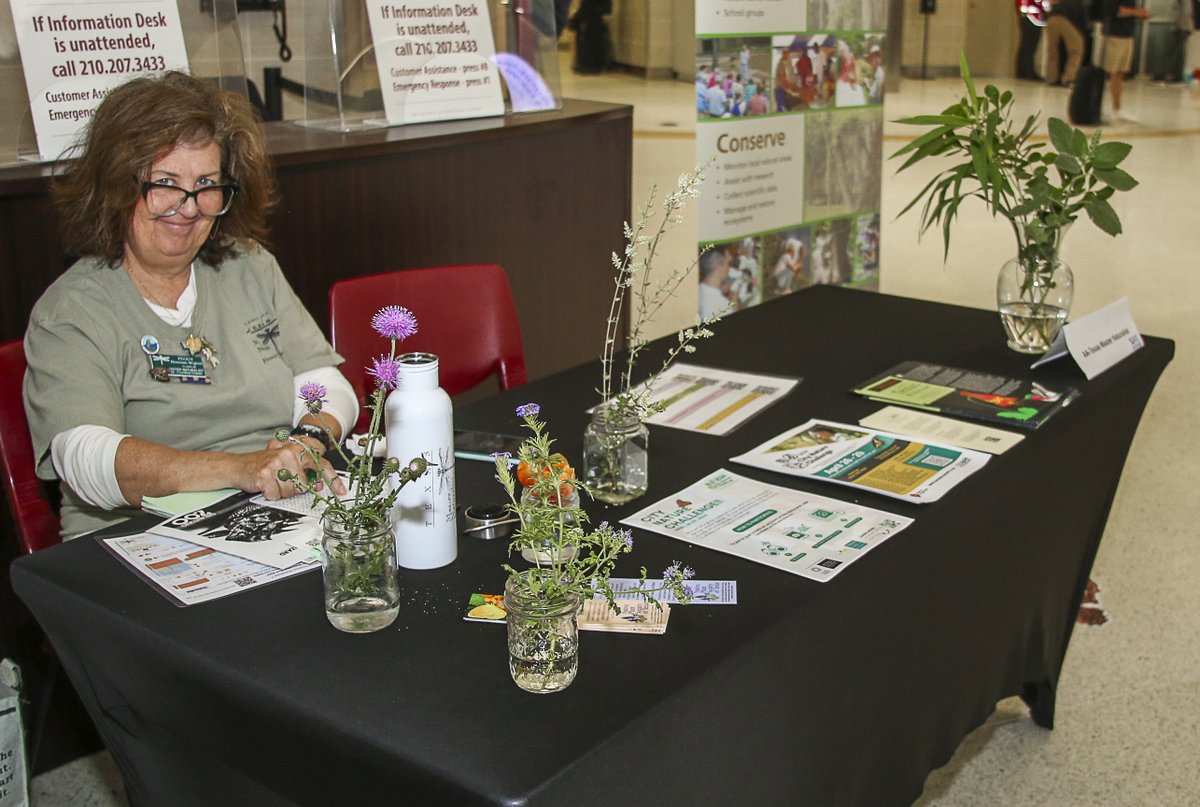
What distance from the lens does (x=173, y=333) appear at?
6.56 ft

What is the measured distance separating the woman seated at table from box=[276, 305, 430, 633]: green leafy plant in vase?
0.47 meters

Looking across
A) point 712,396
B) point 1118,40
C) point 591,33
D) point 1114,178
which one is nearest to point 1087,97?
point 1118,40

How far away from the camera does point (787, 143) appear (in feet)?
13.8

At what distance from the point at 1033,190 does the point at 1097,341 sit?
29 centimetres

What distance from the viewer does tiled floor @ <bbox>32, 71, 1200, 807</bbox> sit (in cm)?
227

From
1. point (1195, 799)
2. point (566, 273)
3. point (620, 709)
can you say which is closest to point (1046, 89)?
point (566, 273)

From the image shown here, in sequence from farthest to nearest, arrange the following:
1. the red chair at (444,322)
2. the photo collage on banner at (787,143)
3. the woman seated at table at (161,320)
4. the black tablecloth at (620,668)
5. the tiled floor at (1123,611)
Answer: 1. the photo collage on banner at (787,143)
2. the red chair at (444,322)
3. the tiled floor at (1123,611)
4. the woman seated at table at (161,320)
5. the black tablecloth at (620,668)

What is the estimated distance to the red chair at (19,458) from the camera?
1.93 metres

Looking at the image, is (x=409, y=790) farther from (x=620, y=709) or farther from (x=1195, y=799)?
(x=1195, y=799)

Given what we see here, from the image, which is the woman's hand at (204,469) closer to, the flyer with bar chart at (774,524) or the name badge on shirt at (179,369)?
the name badge on shirt at (179,369)

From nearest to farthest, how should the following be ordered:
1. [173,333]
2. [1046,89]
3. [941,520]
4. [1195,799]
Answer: [941,520] < [173,333] < [1195,799] < [1046,89]

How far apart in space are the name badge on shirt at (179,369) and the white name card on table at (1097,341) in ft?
4.76

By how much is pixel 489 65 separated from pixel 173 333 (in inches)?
62.8

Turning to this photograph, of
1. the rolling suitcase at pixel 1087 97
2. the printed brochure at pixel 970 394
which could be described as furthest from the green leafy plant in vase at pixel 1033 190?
the rolling suitcase at pixel 1087 97
